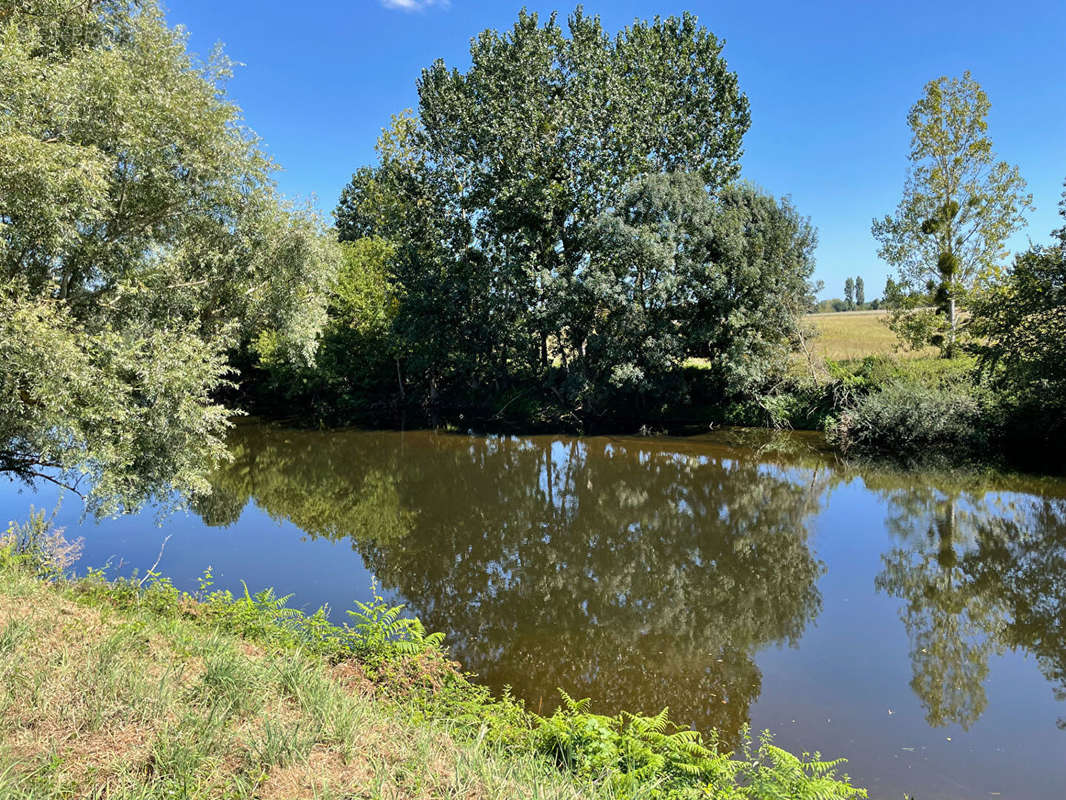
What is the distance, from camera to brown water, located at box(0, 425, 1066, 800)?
7.20 m

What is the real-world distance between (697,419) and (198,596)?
76.9 ft

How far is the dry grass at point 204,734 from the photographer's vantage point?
3.88 meters

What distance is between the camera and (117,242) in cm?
1179

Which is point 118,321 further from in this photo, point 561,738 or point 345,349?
point 345,349

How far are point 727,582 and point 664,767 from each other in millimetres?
6687

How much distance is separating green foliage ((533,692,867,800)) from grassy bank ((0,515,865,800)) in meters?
0.02

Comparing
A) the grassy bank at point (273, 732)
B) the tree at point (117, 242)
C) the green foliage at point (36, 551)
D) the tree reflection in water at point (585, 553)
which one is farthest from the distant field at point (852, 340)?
the green foliage at point (36, 551)

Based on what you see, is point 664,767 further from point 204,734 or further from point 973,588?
point 973,588

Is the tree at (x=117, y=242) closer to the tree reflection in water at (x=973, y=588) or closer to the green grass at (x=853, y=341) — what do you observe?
the tree reflection in water at (x=973, y=588)

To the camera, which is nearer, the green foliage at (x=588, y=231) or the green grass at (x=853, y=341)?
the green foliage at (x=588, y=231)

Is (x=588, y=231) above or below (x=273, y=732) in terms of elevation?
above

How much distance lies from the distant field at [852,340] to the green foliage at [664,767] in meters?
24.2

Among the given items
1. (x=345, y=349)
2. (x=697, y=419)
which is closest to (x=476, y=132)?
(x=345, y=349)

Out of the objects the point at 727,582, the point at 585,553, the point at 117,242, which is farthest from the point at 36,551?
the point at 727,582
